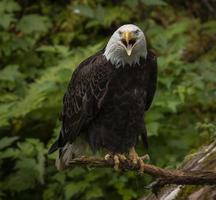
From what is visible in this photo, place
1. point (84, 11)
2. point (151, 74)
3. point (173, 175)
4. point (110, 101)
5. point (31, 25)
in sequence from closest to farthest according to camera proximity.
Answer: point (173, 175)
point (110, 101)
point (151, 74)
point (84, 11)
point (31, 25)

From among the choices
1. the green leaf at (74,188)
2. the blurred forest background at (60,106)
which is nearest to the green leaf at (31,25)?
the blurred forest background at (60,106)

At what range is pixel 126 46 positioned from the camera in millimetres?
5367

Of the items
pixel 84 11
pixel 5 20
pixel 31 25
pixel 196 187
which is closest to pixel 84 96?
pixel 196 187

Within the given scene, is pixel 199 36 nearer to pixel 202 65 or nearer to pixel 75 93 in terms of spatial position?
pixel 202 65

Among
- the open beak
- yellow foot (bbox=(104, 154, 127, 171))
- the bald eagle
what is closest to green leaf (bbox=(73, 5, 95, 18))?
the bald eagle

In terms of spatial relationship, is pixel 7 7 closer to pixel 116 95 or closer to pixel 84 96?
pixel 84 96

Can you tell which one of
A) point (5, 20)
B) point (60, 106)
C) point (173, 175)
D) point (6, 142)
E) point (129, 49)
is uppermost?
point (129, 49)

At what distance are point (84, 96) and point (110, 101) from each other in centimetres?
33

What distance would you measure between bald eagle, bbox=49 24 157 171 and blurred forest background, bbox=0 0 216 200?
718 mm

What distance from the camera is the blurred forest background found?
6984 millimetres

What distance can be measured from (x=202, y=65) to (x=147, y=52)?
2174 millimetres

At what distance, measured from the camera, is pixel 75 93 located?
19.8 ft

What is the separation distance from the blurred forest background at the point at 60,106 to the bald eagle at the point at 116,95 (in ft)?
2.35

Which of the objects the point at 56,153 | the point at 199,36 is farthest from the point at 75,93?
the point at 199,36
